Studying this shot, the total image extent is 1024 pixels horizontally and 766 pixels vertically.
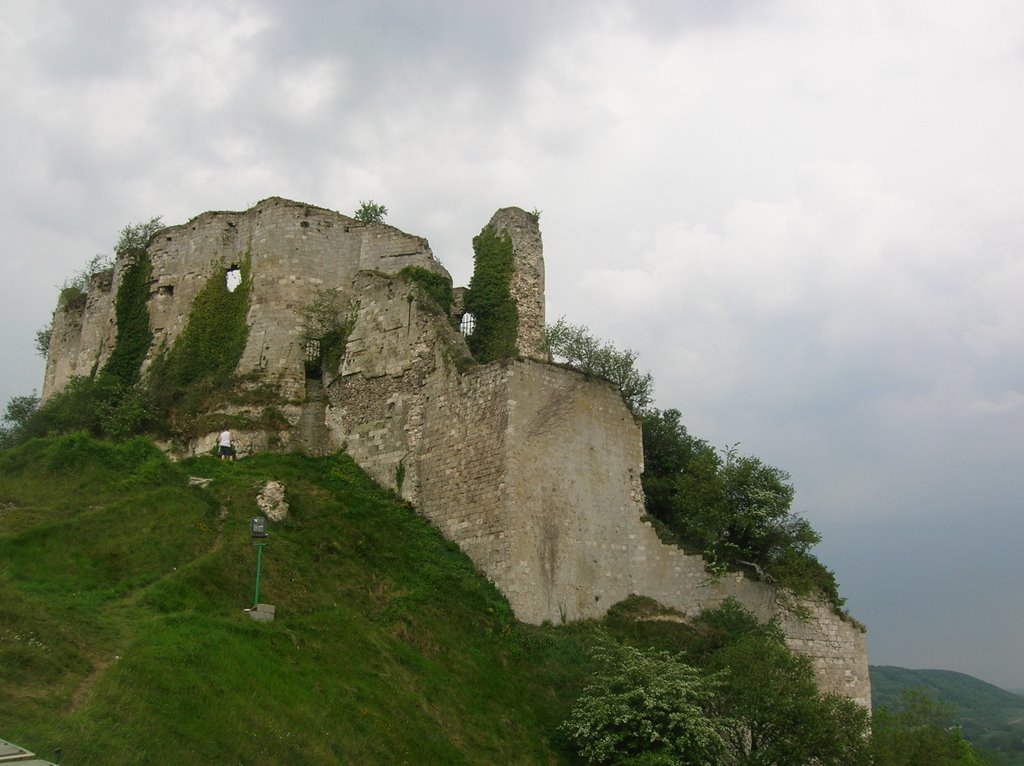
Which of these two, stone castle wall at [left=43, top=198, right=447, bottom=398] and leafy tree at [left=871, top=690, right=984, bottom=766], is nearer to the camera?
leafy tree at [left=871, top=690, right=984, bottom=766]

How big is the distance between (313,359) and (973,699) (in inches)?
3684

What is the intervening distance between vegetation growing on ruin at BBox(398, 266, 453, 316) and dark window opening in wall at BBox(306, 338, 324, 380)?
11.8ft

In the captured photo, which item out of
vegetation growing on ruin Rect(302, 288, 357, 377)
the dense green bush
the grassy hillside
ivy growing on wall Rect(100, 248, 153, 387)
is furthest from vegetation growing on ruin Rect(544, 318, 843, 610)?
the grassy hillside

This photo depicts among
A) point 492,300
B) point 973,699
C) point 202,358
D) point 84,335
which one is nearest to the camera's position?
point 492,300

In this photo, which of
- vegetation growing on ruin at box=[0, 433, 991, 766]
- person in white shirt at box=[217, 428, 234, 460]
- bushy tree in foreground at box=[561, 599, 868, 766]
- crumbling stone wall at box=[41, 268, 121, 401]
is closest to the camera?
vegetation growing on ruin at box=[0, 433, 991, 766]

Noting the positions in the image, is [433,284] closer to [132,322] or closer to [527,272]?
[527,272]

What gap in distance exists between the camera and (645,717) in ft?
55.9

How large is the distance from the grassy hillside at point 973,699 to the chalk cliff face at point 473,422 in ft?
177

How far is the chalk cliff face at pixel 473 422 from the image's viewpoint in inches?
893

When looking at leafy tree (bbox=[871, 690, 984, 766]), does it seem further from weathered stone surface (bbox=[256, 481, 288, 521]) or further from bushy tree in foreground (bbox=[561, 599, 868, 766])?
weathered stone surface (bbox=[256, 481, 288, 521])

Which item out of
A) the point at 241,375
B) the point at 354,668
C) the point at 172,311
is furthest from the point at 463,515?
the point at 172,311

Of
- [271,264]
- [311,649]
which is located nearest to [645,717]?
[311,649]

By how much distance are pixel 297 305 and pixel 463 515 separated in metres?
9.97

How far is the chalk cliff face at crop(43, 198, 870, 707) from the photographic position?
22672 millimetres
